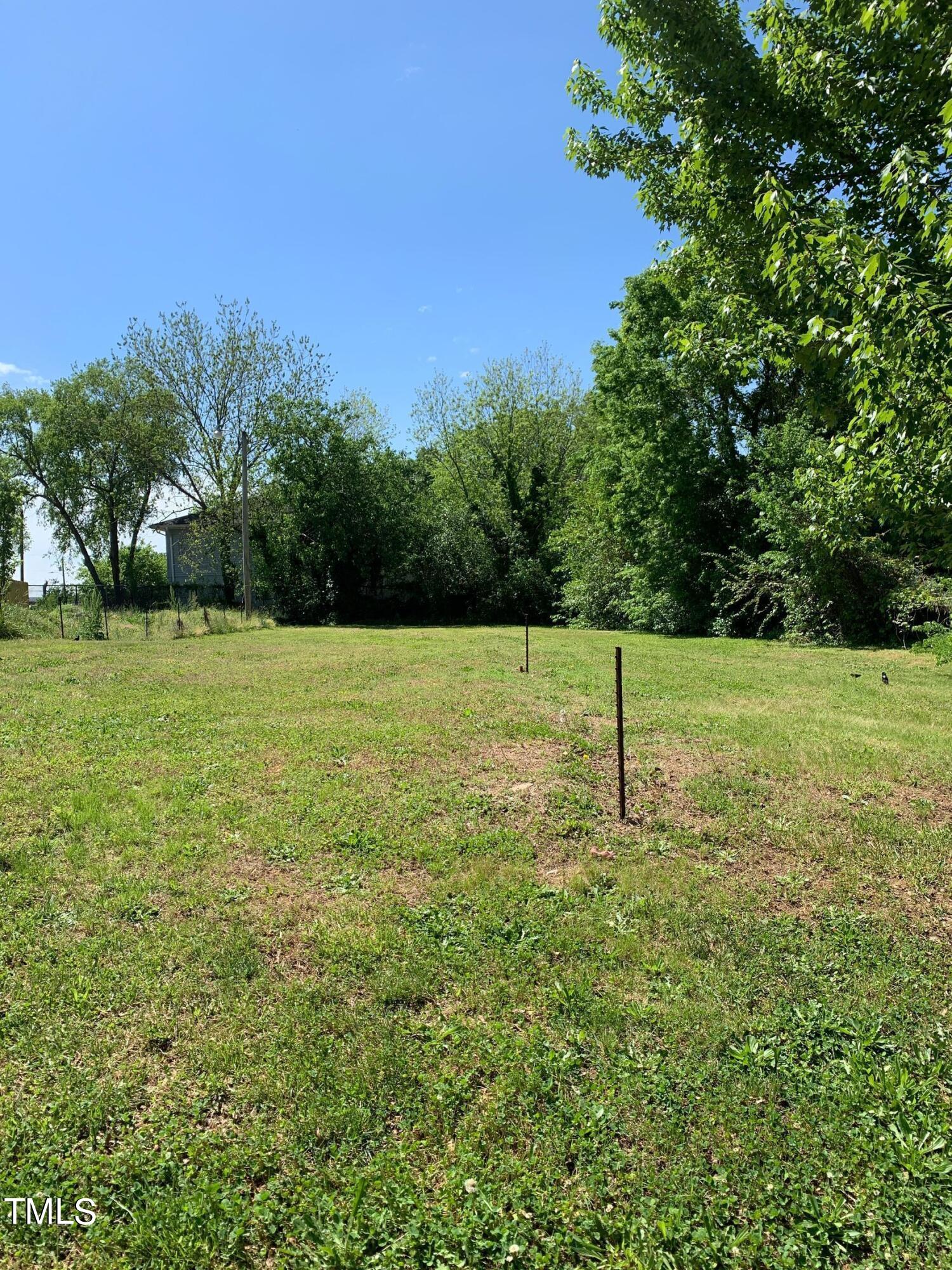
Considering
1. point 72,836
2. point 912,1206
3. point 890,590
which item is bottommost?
point 912,1206

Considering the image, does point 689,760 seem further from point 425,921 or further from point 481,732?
point 425,921

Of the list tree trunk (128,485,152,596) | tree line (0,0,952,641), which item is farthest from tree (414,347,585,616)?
tree trunk (128,485,152,596)

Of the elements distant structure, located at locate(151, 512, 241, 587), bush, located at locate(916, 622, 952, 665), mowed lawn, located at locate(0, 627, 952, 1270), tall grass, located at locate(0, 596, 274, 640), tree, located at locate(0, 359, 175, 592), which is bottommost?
mowed lawn, located at locate(0, 627, 952, 1270)

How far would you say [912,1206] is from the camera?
196cm

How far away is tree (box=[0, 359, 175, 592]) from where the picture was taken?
102 feet

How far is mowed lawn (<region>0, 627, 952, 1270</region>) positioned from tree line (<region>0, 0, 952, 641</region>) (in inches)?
105

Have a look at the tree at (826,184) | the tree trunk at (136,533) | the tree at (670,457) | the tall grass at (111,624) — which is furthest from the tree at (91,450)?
the tree at (826,184)

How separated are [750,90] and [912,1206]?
6.75 meters

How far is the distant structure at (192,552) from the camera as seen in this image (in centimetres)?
2878

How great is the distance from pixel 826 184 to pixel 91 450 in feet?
115

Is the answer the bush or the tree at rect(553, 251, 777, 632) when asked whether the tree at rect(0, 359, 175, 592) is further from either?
the bush

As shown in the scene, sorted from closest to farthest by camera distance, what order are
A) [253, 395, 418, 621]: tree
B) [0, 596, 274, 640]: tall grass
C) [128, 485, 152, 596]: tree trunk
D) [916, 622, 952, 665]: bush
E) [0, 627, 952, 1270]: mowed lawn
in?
[0, 627, 952, 1270]: mowed lawn
[916, 622, 952, 665]: bush
[0, 596, 274, 640]: tall grass
[253, 395, 418, 621]: tree
[128, 485, 152, 596]: tree trunk

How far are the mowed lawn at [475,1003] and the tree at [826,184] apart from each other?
263cm

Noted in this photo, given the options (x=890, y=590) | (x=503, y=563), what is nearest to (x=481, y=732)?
(x=890, y=590)
